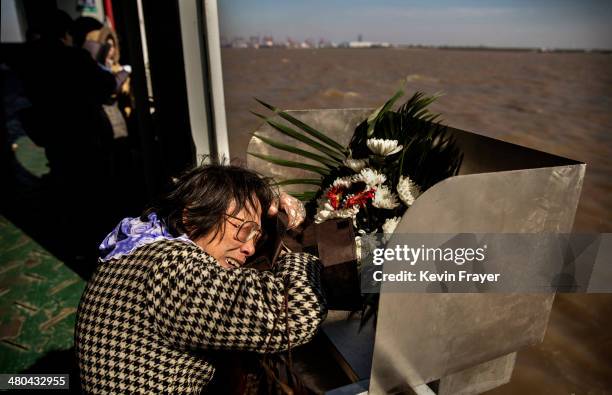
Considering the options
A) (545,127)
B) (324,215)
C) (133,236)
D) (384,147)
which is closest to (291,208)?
(324,215)

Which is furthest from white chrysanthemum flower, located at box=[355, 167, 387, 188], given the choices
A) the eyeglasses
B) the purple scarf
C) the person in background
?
the person in background

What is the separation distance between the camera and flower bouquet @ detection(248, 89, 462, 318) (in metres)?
1.29

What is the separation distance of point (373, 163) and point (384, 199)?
22cm

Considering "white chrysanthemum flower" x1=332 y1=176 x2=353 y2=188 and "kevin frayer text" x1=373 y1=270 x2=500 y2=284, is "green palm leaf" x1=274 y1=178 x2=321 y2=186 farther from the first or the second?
"kevin frayer text" x1=373 y1=270 x2=500 y2=284

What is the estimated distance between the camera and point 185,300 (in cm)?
91

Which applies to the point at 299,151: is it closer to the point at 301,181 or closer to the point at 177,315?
the point at 301,181

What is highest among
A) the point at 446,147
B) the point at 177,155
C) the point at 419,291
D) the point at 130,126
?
the point at 446,147

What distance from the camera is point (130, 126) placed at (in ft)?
16.4

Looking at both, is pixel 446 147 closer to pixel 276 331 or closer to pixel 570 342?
pixel 276 331

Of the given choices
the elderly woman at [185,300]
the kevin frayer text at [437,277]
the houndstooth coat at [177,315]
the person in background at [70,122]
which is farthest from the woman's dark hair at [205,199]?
the person in background at [70,122]

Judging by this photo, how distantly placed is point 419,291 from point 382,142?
60 centimetres

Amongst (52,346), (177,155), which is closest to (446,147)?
(177,155)

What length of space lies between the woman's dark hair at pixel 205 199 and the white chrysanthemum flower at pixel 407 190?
0.43 meters

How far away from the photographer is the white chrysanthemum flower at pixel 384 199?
1.24 m
